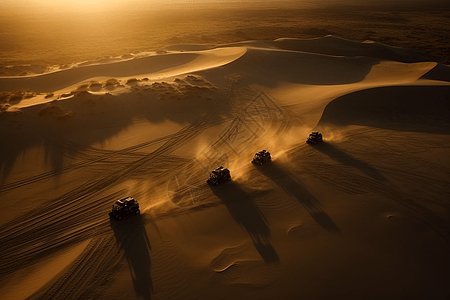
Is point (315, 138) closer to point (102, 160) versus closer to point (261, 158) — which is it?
point (261, 158)

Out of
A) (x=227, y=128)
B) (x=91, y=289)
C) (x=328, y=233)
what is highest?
(x=227, y=128)

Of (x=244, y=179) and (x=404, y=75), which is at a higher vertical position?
(x=404, y=75)

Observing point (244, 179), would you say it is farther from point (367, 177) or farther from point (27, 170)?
point (27, 170)

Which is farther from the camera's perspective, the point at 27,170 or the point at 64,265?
the point at 27,170

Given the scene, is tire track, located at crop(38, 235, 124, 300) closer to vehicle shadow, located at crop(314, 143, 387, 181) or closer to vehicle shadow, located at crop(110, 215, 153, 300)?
vehicle shadow, located at crop(110, 215, 153, 300)

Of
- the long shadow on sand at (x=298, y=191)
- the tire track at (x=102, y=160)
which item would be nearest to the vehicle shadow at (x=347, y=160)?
the long shadow on sand at (x=298, y=191)

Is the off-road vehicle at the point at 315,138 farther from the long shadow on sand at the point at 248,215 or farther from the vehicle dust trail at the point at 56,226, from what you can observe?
the vehicle dust trail at the point at 56,226

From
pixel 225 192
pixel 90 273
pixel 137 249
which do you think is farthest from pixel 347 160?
pixel 90 273

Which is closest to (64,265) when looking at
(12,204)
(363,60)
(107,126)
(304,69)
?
(12,204)
